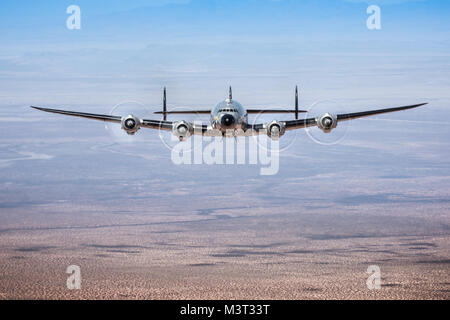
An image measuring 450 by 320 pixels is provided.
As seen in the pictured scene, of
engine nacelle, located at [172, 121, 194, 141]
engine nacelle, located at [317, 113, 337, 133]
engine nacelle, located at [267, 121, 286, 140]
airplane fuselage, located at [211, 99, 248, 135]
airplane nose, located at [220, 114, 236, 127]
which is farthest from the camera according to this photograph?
engine nacelle, located at [172, 121, 194, 141]

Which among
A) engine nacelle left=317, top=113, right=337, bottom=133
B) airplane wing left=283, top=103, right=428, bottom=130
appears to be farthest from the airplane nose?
engine nacelle left=317, top=113, right=337, bottom=133

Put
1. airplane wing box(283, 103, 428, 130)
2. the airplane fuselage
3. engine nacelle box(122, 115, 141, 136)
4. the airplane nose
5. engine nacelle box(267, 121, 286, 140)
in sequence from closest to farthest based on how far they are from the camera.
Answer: the airplane nose < the airplane fuselage < engine nacelle box(267, 121, 286, 140) < engine nacelle box(122, 115, 141, 136) < airplane wing box(283, 103, 428, 130)

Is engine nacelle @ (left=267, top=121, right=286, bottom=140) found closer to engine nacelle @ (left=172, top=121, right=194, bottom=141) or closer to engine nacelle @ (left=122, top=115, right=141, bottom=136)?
engine nacelle @ (left=172, top=121, right=194, bottom=141)

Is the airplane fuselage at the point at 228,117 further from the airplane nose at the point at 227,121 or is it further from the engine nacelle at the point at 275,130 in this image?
the engine nacelle at the point at 275,130

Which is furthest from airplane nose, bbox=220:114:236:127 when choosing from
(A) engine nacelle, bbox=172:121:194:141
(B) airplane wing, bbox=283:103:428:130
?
(B) airplane wing, bbox=283:103:428:130

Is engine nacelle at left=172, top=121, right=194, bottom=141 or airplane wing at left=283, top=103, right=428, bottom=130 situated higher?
airplane wing at left=283, top=103, right=428, bottom=130

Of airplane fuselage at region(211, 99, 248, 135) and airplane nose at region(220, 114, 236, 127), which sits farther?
airplane fuselage at region(211, 99, 248, 135)

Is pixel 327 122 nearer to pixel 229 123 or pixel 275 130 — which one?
pixel 275 130

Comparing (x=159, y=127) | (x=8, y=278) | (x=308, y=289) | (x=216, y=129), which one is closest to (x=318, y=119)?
(x=216, y=129)
